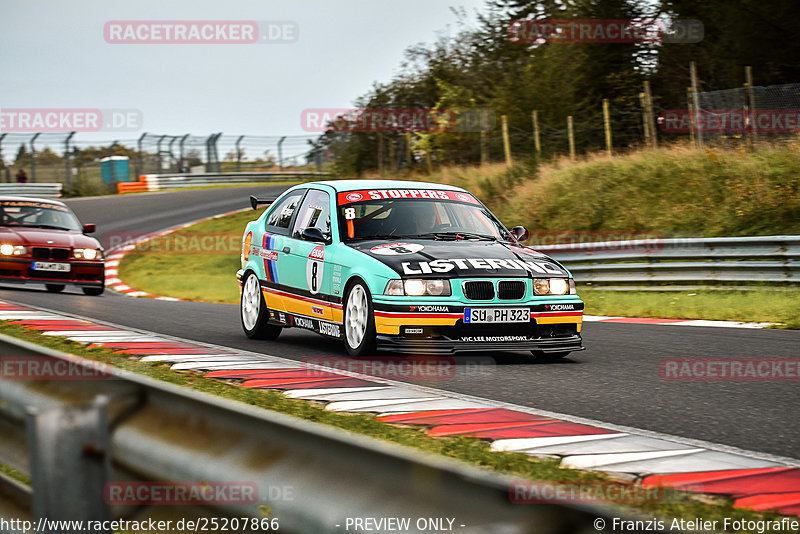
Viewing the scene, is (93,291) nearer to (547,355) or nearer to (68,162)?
(547,355)

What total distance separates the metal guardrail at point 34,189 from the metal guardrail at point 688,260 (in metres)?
30.0

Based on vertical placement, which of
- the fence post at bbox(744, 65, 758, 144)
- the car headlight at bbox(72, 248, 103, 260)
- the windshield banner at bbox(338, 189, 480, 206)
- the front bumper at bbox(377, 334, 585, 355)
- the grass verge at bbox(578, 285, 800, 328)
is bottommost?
the grass verge at bbox(578, 285, 800, 328)

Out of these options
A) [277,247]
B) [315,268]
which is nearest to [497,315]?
[315,268]

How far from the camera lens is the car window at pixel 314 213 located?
944cm

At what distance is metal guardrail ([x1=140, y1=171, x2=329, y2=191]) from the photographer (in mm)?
46438

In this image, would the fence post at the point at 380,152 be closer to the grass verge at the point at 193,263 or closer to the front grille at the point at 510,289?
the grass verge at the point at 193,263

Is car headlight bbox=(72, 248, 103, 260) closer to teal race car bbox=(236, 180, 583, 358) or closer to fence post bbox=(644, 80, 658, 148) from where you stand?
teal race car bbox=(236, 180, 583, 358)

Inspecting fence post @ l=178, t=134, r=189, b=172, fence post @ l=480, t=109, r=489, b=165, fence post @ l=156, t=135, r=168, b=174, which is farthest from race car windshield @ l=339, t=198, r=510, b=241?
fence post @ l=178, t=134, r=189, b=172

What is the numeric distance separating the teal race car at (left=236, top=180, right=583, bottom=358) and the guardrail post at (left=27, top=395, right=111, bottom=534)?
537cm

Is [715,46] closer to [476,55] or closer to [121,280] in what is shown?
[476,55]

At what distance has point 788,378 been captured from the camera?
23.4 ft

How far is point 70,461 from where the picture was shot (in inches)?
101

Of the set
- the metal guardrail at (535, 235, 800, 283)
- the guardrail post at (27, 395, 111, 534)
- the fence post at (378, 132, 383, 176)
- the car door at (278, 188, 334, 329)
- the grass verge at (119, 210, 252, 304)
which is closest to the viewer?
the guardrail post at (27, 395, 111, 534)

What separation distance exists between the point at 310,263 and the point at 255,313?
1.31m
